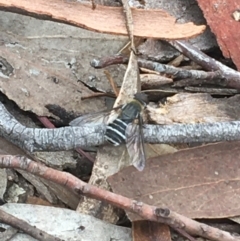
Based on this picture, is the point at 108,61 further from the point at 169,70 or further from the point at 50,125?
the point at 50,125

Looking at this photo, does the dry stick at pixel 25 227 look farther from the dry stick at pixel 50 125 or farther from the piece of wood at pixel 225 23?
the piece of wood at pixel 225 23

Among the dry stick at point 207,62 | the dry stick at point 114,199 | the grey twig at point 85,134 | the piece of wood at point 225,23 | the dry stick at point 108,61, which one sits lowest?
the dry stick at point 114,199

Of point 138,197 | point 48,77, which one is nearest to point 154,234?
point 138,197

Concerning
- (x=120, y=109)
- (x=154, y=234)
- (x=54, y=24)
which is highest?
(x=54, y=24)

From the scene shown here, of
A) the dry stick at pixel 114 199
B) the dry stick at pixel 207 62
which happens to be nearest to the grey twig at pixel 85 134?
the dry stick at pixel 114 199

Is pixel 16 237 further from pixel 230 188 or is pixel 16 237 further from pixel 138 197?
pixel 230 188
